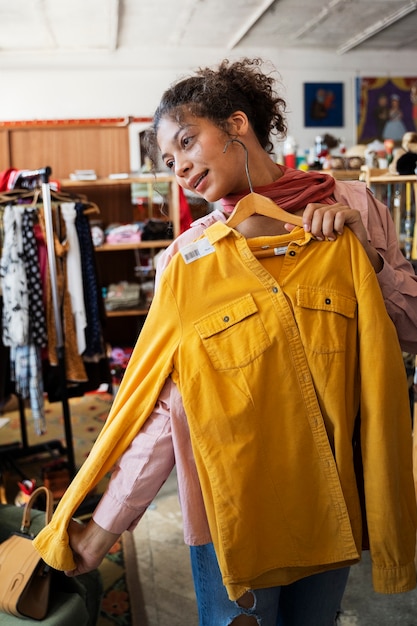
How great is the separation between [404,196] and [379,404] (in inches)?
99.9

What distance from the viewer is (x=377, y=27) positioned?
22.0 ft

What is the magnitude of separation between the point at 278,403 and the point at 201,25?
6304 millimetres

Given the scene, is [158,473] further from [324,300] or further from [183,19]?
[183,19]

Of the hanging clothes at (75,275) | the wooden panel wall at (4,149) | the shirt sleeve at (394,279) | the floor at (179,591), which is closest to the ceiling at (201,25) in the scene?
the wooden panel wall at (4,149)

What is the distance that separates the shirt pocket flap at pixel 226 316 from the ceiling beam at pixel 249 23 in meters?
5.52

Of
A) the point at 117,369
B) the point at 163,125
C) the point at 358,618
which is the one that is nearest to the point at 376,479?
the point at 163,125

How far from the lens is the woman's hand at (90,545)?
112 centimetres

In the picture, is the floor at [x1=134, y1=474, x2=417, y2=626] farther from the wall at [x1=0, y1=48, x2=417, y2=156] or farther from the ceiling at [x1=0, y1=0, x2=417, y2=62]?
the wall at [x1=0, y1=48, x2=417, y2=156]

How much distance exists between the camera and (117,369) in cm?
506

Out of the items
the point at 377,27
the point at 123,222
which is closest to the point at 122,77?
the point at 123,222

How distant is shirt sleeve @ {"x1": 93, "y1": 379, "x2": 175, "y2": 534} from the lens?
1.11 metres

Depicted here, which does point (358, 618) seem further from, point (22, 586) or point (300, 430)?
point (300, 430)

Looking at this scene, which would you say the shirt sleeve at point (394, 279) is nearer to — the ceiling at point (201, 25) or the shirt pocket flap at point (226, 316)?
the shirt pocket flap at point (226, 316)

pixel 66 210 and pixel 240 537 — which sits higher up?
pixel 66 210
